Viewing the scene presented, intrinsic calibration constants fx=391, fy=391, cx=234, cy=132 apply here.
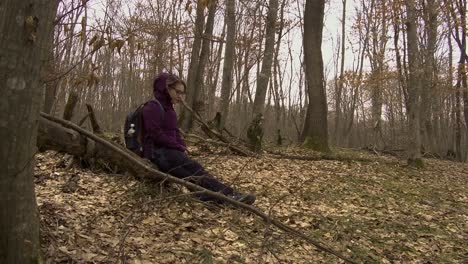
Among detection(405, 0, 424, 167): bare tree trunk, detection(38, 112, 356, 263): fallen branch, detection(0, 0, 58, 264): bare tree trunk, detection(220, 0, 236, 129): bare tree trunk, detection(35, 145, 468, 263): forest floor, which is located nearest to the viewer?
detection(0, 0, 58, 264): bare tree trunk

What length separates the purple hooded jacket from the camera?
4.47m

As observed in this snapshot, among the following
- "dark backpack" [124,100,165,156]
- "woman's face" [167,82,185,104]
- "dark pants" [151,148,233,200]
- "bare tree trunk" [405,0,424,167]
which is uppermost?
"bare tree trunk" [405,0,424,167]

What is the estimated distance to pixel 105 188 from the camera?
4883mm

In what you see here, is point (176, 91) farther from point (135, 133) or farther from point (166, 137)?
point (135, 133)

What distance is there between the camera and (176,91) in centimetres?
460

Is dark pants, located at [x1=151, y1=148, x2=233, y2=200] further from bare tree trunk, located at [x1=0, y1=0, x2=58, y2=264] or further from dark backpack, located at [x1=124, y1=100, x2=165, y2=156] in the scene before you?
bare tree trunk, located at [x1=0, y1=0, x2=58, y2=264]

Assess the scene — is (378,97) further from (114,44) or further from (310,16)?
(114,44)

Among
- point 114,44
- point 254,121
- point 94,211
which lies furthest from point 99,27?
point 254,121

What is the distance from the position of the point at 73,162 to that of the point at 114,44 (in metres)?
2.67

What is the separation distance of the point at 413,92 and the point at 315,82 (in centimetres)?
241

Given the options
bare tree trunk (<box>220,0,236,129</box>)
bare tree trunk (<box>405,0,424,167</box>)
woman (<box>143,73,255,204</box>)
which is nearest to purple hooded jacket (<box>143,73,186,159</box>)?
woman (<box>143,73,255,204</box>)

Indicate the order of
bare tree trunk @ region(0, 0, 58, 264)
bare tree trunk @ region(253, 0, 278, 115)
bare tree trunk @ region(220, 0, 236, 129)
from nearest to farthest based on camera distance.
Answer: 1. bare tree trunk @ region(0, 0, 58, 264)
2. bare tree trunk @ region(253, 0, 278, 115)
3. bare tree trunk @ region(220, 0, 236, 129)

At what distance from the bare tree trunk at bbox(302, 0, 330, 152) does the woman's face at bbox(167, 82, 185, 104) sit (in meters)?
6.01

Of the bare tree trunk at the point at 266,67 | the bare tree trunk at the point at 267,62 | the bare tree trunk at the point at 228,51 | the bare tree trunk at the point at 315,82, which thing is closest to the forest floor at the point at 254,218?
the bare tree trunk at the point at 266,67
